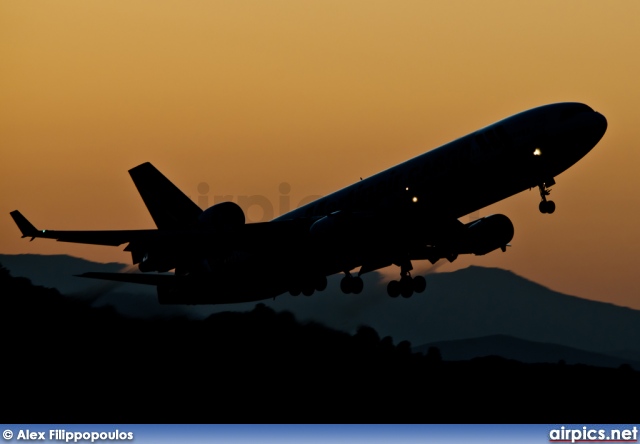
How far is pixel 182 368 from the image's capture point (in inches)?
3317

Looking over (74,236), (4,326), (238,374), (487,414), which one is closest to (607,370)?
(487,414)

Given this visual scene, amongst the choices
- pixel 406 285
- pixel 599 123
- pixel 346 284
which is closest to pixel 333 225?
pixel 346 284

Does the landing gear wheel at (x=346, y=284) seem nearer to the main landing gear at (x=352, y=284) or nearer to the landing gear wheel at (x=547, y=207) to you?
the main landing gear at (x=352, y=284)

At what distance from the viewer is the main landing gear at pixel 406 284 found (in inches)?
2418

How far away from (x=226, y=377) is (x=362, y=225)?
3642cm

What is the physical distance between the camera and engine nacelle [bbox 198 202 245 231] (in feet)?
190

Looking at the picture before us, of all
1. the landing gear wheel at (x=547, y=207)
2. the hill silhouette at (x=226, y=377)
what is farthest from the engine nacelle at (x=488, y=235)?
the hill silhouette at (x=226, y=377)

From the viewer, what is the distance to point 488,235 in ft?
192

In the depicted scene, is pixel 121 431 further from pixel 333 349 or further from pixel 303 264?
pixel 333 349

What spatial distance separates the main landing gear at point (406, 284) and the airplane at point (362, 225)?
6 cm

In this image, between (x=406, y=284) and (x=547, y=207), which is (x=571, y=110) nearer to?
(x=547, y=207)

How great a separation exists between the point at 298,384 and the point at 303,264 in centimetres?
3019

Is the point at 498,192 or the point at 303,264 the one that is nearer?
the point at 498,192

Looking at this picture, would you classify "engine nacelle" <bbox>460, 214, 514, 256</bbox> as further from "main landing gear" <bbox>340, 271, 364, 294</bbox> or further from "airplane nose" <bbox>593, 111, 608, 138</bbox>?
"airplane nose" <bbox>593, 111, 608, 138</bbox>
